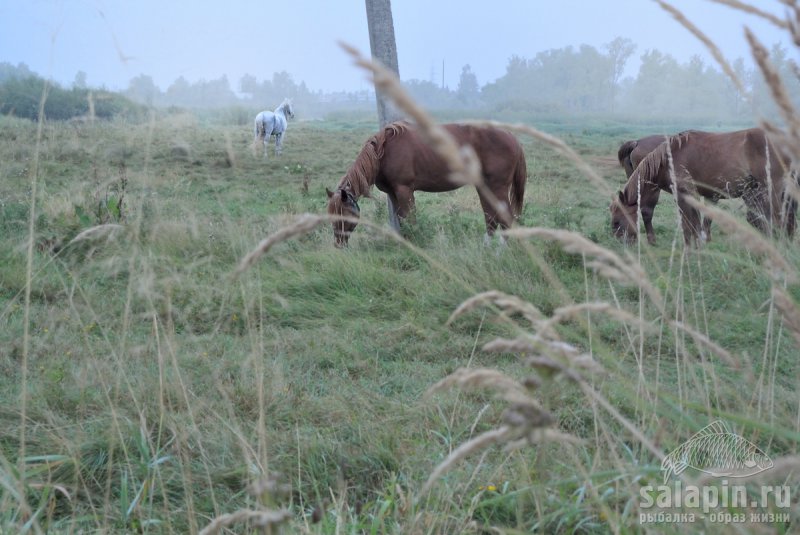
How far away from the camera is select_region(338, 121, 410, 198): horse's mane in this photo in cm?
652

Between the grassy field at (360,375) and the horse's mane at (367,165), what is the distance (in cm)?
44

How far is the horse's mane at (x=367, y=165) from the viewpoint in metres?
6.52

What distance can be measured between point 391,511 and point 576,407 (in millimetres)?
1047

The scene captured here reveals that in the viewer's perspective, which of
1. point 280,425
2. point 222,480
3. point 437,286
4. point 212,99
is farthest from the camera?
point 437,286

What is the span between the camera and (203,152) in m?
13.2

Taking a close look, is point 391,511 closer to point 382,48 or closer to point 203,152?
point 382,48

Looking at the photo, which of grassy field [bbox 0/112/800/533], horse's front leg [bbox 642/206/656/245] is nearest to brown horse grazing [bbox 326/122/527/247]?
grassy field [bbox 0/112/800/533]

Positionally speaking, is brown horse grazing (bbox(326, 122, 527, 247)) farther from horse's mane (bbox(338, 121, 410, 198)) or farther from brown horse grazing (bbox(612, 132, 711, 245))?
brown horse grazing (bbox(612, 132, 711, 245))

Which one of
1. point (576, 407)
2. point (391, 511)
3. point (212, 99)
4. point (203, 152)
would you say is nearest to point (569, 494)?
point (391, 511)

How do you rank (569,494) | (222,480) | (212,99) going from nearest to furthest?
(569,494) < (222,480) < (212,99)

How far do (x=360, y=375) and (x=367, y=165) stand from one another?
3.56 meters

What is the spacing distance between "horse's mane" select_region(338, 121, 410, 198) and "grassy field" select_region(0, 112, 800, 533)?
1.44ft

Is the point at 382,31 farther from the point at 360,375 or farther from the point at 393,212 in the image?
the point at 360,375

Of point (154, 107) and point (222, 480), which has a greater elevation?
point (154, 107)
